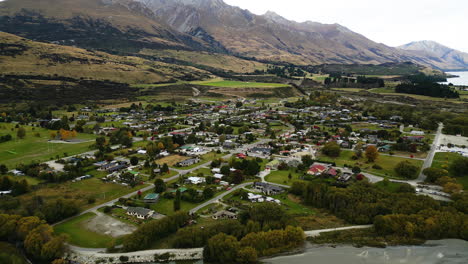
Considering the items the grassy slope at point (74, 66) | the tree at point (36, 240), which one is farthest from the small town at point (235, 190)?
the grassy slope at point (74, 66)

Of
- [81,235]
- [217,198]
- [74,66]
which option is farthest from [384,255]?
[74,66]

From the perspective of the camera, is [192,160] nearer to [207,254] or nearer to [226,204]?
[226,204]

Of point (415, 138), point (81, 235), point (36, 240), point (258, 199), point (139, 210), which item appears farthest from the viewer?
point (415, 138)

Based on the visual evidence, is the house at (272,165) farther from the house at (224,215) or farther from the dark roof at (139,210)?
the dark roof at (139,210)

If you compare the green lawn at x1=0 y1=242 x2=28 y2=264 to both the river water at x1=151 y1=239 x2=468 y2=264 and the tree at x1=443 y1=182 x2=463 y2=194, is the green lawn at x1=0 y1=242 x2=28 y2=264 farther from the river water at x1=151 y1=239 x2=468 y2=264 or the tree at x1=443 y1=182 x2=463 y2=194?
the tree at x1=443 y1=182 x2=463 y2=194

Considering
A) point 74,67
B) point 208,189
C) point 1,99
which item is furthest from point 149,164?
point 74,67

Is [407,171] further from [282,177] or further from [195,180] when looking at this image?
[195,180]
